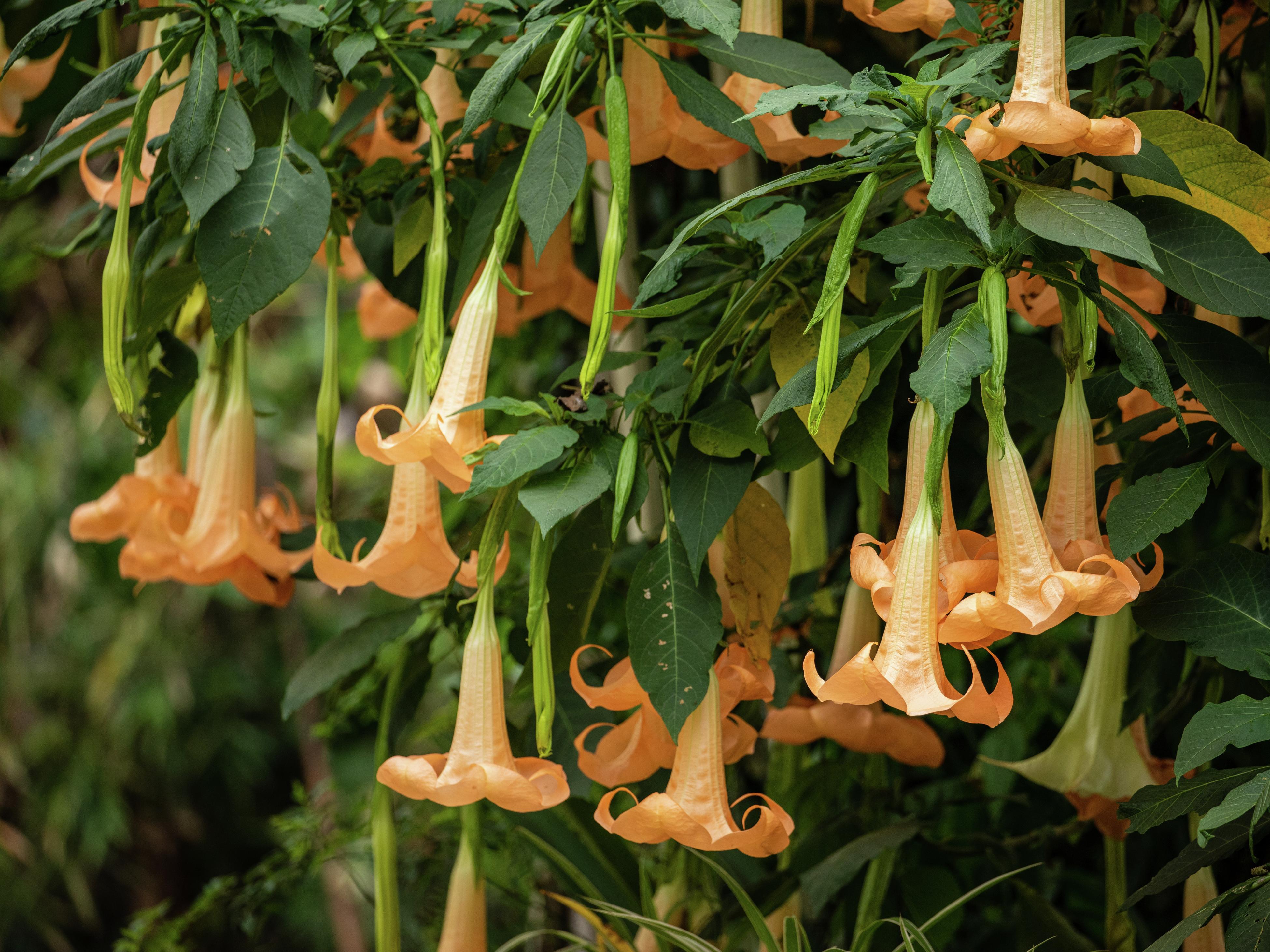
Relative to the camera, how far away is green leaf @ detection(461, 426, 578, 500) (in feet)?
1.45

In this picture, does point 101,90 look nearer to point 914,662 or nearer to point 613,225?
point 613,225

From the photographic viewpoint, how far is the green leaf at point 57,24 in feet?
1.67

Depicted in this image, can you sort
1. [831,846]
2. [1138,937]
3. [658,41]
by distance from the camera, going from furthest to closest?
1. [1138,937]
2. [831,846]
3. [658,41]

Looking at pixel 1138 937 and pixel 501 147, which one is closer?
pixel 501 147

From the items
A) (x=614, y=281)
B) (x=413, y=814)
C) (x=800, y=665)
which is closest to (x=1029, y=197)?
(x=614, y=281)

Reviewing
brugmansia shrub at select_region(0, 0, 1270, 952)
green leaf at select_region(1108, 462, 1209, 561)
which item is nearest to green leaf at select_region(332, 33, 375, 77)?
brugmansia shrub at select_region(0, 0, 1270, 952)

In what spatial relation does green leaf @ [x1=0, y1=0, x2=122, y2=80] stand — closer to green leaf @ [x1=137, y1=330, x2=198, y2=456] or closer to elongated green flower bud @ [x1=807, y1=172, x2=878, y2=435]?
green leaf @ [x1=137, y1=330, x2=198, y2=456]

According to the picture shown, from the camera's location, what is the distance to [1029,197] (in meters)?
0.41

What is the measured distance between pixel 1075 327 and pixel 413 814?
845 mm

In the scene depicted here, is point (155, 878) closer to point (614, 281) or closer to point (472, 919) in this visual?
point (472, 919)

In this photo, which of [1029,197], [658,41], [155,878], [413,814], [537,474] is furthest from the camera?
[155,878]

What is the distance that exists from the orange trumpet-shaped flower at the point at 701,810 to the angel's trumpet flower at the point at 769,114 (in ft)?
0.95

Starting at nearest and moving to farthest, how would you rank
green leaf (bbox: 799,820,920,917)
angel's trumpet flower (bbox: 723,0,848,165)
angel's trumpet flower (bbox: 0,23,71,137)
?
angel's trumpet flower (bbox: 723,0,848,165) → green leaf (bbox: 799,820,920,917) → angel's trumpet flower (bbox: 0,23,71,137)

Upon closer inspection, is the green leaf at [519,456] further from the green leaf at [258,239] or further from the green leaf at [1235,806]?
the green leaf at [1235,806]
